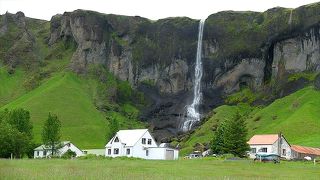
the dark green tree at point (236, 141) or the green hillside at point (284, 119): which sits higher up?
the green hillside at point (284, 119)

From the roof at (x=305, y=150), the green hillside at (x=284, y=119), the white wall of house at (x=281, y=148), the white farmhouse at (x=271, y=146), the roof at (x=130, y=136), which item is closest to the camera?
the roof at (x=130, y=136)

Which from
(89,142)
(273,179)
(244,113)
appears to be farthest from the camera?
(244,113)

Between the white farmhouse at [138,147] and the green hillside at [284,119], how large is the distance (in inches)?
1414

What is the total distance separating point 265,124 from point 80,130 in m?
56.3

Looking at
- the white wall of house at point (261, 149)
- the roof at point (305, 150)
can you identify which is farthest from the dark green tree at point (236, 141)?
the roof at point (305, 150)

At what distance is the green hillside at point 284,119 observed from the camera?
14525cm

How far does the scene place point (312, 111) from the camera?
163m

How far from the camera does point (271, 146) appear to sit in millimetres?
116688

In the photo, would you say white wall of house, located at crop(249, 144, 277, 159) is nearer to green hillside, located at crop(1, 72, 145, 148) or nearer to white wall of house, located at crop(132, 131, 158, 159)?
white wall of house, located at crop(132, 131, 158, 159)

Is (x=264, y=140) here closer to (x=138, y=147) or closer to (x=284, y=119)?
(x=138, y=147)

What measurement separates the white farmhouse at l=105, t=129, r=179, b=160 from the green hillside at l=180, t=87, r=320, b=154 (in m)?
35.9

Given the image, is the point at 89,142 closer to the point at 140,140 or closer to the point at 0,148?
the point at 140,140

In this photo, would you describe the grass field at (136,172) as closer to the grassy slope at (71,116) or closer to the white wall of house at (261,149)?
the white wall of house at (261,149)

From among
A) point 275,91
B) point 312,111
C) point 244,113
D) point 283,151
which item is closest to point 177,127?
point 244,113
